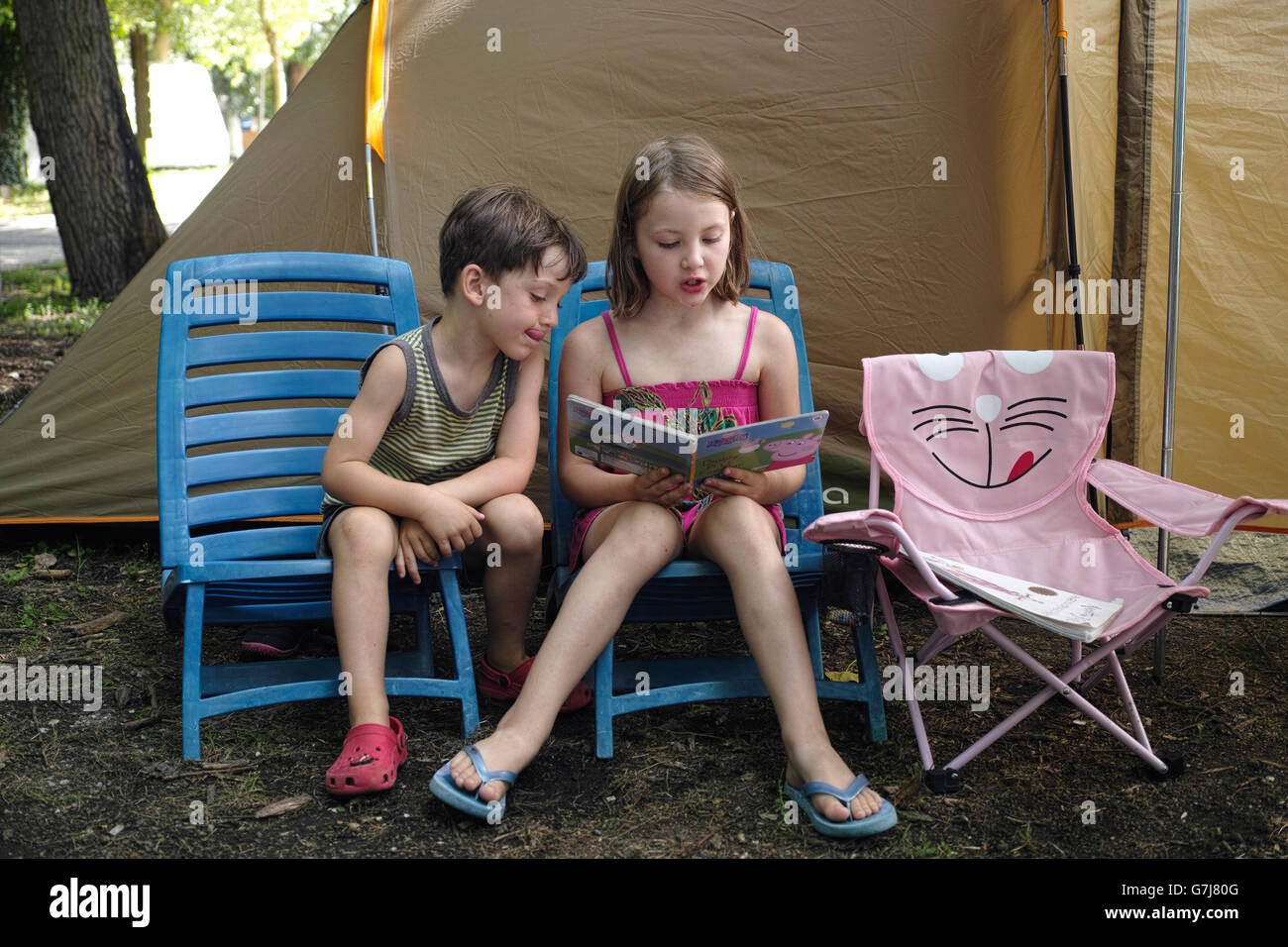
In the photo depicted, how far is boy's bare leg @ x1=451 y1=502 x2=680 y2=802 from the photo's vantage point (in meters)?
2.26

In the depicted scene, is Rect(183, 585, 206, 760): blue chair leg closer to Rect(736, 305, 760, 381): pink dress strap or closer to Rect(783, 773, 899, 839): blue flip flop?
Rect(736, 305, 760, 381): pink dress strap

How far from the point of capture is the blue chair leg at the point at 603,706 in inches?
96.6

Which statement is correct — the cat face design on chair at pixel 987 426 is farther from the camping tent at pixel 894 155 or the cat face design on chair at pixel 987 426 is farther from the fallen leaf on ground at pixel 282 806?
the fallen leaf on ground at pixel 282 806

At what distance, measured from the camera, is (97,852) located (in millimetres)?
2123

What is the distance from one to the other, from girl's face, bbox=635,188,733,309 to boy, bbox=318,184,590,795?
0.67 ft

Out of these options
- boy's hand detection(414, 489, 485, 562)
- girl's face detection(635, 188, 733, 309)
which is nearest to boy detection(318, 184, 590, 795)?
boy's hand detection(414, 489, 485, 562)

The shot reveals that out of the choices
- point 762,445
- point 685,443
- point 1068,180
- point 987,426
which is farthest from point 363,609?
point 1068,180

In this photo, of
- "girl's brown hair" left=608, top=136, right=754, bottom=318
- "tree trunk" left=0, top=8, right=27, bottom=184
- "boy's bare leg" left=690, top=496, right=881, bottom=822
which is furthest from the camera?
"tree trunk" left=0, top=8, right=27, bottom=184

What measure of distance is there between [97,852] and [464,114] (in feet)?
7.04

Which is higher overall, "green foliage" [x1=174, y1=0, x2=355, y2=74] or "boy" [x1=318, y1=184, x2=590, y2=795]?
"green foliage" [x1=174, y1=0, x2=355, y2=74]

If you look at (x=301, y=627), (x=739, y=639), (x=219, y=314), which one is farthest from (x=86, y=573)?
(x=739, y=639)

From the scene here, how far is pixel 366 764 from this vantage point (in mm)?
2287

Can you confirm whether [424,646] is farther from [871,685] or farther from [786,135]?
[786,135]

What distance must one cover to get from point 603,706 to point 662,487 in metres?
0.49
